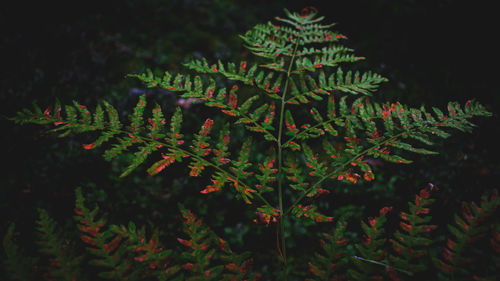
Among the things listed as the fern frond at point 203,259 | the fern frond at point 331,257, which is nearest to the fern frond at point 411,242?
the fern frond at point 331,257

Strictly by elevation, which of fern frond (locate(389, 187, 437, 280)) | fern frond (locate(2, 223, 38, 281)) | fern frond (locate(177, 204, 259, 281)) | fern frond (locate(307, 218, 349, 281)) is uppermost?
fern frond (locate(389, 187, 437, 280))

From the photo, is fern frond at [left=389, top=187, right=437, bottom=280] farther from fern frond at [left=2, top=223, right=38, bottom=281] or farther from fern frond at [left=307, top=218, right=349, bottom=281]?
fern frond at [left=2, top=223, right=38, bottom=281]

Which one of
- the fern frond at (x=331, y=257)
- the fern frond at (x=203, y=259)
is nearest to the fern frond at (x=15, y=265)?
the fern frond at (x=203, y=259)

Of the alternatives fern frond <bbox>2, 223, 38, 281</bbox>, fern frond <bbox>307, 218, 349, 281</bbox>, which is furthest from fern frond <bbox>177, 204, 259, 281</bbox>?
fern frond <bbox>2, 223, 38, 281</bbox>

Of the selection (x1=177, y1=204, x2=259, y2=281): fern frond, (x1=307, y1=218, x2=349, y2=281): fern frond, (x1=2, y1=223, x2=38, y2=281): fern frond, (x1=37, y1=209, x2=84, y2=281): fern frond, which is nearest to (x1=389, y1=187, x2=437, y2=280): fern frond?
(x1=307, y1=218, x2=349, y2=281): fern frond

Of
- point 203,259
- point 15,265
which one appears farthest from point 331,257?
point 15,265

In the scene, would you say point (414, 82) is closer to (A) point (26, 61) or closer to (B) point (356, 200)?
(B) point (356, 200)

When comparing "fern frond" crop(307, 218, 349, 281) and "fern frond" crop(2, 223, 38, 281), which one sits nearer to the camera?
"fern frond" crop(2, 223, 38, 281)

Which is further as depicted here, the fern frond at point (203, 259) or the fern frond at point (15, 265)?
the fern frond at point (203, 259)

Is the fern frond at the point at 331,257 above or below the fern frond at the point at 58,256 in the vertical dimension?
above

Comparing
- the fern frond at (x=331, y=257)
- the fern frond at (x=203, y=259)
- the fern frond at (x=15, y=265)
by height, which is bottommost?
the fern frond at (x=15, y=265)

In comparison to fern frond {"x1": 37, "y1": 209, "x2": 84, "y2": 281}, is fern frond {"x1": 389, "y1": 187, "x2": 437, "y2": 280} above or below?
above

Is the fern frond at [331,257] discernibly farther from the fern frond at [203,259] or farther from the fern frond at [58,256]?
the fern frond at [58,256]

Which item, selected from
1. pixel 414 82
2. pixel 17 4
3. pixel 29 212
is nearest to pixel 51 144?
pixel 29 212
